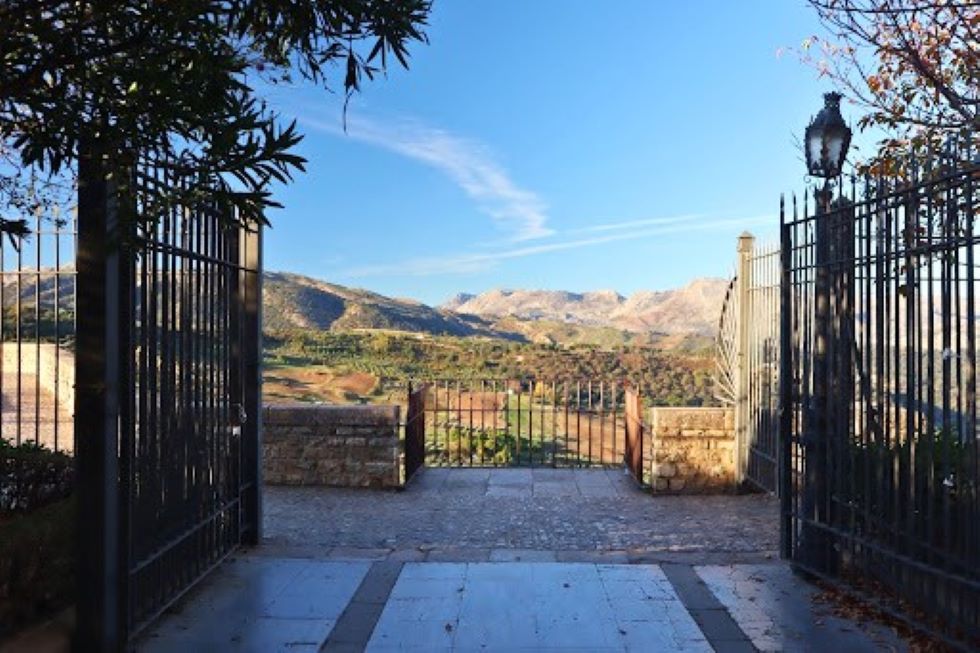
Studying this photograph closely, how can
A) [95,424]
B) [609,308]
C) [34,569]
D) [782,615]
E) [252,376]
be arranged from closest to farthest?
[95,424] → [34,569] → [782,615] → [252,376] → [609,308]

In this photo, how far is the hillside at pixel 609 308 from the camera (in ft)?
179

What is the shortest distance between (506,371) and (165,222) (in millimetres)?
23846

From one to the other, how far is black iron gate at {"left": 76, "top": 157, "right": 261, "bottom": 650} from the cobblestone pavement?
143 cm

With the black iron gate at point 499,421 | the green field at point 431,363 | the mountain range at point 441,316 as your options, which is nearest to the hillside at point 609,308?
the mountain range at point 441,316

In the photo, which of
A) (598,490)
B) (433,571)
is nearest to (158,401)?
(433,571)

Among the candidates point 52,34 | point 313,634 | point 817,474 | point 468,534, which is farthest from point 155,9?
point 468,534

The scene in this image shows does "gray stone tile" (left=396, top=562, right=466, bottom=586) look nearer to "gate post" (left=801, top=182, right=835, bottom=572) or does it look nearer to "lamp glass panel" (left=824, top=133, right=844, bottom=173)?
"gate post" (left=801, top=182, right=835, bottom=572)

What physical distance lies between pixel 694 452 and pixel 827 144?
16.6ft

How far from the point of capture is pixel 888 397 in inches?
202

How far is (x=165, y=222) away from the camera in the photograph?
4.72 m

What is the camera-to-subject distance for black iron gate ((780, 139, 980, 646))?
436cm

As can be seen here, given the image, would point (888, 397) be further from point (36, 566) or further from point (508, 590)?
point (36, 566)

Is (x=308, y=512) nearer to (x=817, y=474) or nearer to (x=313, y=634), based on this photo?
(x=313, y=634)

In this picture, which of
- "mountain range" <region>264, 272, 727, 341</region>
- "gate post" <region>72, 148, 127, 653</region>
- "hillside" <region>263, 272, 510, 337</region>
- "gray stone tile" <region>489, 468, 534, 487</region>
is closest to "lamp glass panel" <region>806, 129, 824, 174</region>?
"gate post" <region>72, 148, 127, 653</region>
